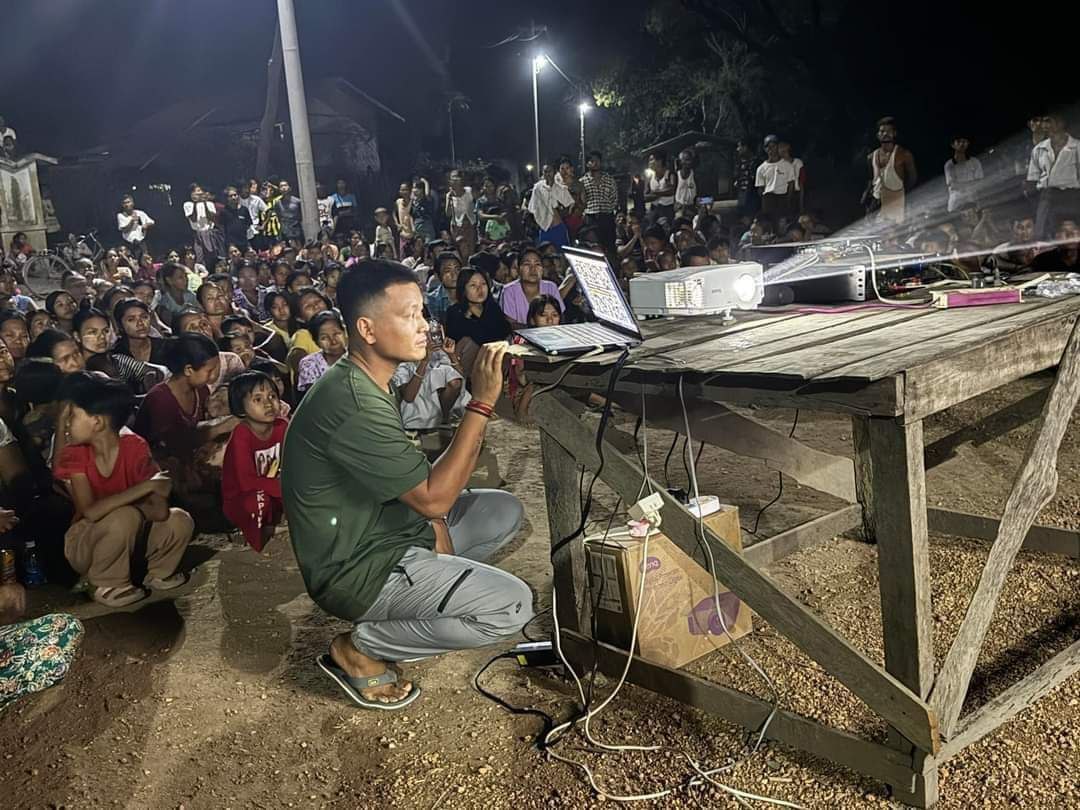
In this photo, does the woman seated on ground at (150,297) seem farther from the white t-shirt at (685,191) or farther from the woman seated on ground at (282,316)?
the white t-shirt at (685,191)

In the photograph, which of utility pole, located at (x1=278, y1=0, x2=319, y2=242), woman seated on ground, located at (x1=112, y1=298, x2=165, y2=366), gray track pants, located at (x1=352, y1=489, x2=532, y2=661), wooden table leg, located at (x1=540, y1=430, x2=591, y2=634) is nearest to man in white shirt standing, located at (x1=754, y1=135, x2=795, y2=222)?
utility pole, located at (x1=278, y1=0, x2=319, y2=242)

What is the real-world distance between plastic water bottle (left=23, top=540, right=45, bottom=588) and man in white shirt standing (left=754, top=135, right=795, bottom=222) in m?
9.85

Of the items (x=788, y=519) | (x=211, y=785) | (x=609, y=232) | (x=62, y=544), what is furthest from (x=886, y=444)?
(x=609, y=232)

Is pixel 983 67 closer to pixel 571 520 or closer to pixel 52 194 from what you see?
pixel 571 520

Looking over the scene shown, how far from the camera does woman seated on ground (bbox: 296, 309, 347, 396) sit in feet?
21.8

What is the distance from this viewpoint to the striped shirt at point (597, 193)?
12.9m

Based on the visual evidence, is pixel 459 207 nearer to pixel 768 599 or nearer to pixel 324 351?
pixel 324 351

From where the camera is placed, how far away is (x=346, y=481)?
10.4 feet

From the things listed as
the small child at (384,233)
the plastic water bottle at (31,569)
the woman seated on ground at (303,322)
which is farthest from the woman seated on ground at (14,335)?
the small child at (384,233)

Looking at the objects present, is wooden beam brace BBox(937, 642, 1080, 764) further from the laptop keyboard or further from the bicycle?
the bicycle

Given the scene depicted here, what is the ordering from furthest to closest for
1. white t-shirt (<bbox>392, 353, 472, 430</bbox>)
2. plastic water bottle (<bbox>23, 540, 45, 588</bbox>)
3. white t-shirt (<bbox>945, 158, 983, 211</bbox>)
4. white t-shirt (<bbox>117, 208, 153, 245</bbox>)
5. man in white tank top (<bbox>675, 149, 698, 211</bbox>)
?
white t-shirt (<bbox>117, 208, 153, 245</bbox>)
man in white tank top (<bbox>675, 149, 698, 211</bbox>)
white t-shirt (<bbox>945, 158, 983, 211</bbox>)
white t-shirt (<bbox>392, 353, 472, 430</bbox>)
plastic water bottle (<bbox>23, 540, 45, 588</bbox>)

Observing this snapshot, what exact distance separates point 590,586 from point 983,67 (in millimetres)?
16108

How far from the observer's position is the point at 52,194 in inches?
1081

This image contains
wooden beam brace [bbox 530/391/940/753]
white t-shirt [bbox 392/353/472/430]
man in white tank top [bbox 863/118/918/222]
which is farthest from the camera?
man in white tank top [bbox 863/118/918/222]
